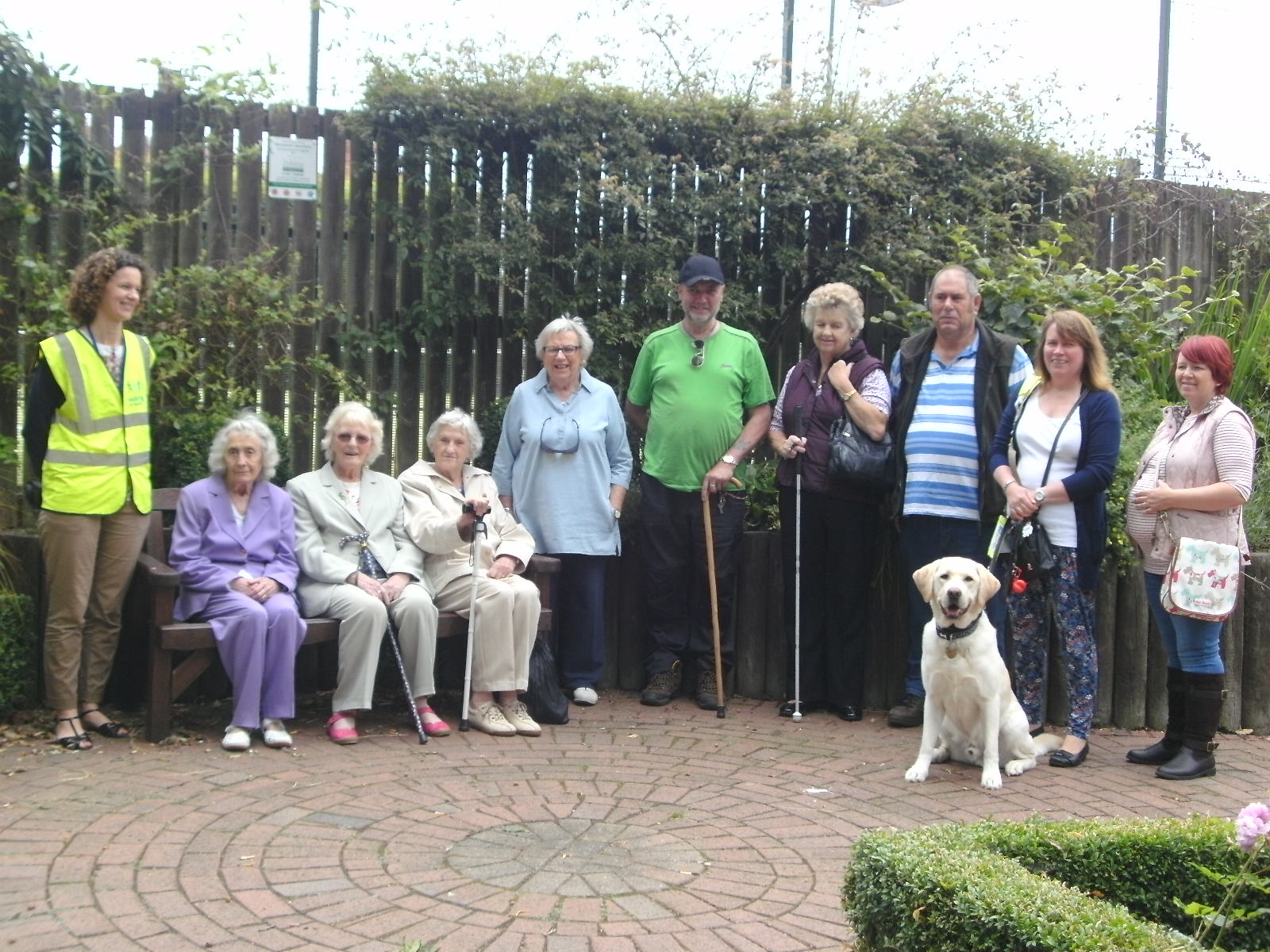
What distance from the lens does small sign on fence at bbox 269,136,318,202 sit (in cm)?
744

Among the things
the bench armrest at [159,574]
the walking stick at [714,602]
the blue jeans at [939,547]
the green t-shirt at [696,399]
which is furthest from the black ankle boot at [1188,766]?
the bench armrest at [159,574]

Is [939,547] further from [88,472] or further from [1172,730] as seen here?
[88,472]

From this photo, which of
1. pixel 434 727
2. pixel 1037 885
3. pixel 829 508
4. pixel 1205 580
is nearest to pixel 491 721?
pixel 434 727

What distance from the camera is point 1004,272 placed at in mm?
7664

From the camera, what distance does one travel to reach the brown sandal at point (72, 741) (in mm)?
5344

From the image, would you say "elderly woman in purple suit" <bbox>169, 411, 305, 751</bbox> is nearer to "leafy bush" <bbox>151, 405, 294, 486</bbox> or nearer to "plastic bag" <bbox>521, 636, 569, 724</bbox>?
"leafy bush" <bbox>151, 405, 294, 486</bbox>

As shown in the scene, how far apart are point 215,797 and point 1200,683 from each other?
12.7 ft

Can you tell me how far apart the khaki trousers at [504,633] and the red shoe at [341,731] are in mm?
569

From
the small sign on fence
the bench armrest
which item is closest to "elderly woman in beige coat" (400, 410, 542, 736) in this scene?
the bench armrest

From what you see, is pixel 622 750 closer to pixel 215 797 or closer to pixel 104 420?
pixel 215 797

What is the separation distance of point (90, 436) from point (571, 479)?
2.14 meters

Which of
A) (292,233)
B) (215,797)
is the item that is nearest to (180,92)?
(292,233)

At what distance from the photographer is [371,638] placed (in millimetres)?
5648

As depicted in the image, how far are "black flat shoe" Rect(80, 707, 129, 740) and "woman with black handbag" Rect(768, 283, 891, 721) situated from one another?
2.98m
